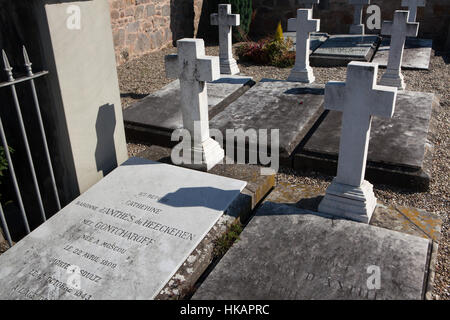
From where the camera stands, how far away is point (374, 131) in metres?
4.85

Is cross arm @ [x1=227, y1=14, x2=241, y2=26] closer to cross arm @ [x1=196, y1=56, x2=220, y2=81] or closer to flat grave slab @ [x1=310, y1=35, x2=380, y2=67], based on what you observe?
flat grave slab @ [x1=310, y1=35, x2=380, y2=67]

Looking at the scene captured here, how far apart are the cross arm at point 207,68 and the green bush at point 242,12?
796 cm

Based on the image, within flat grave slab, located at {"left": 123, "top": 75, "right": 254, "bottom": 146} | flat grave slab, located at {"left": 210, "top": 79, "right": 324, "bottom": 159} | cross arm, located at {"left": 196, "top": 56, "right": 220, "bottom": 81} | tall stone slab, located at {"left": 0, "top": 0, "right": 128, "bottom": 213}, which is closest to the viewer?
tall stone slab, located at {"left": 0, "top": 0, "right": 128, "bottom": 213}

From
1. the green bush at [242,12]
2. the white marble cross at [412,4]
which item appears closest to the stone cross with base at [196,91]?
the white marble cross at [412,4]

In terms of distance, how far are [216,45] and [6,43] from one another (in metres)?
8.53

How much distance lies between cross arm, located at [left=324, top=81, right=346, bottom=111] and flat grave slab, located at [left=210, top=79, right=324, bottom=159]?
5.04 feet

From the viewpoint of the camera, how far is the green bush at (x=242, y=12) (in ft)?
35.8

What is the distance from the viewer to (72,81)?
3307 mm

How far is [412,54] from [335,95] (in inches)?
279

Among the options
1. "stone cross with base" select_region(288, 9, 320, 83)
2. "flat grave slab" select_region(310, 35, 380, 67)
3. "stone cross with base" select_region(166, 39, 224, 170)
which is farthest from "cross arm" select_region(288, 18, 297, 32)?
"stone cross with base" select_region(166, 39, 224, 170)

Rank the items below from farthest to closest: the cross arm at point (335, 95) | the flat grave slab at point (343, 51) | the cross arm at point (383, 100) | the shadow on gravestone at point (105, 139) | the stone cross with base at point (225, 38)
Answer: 1. the flat grave slab at point (343, 51)
2. the stone cross with base at point (225, 38)
3. the shadow on gravestone at point (105, 139)
4. the cross arm at point (335, 95)
5. the cross arm at point (383, 100)

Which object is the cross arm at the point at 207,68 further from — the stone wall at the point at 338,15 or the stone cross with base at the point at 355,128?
the stone wall at the point at 338,15

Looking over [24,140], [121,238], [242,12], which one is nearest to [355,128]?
[121,238]

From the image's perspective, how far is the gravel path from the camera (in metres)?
3.48
